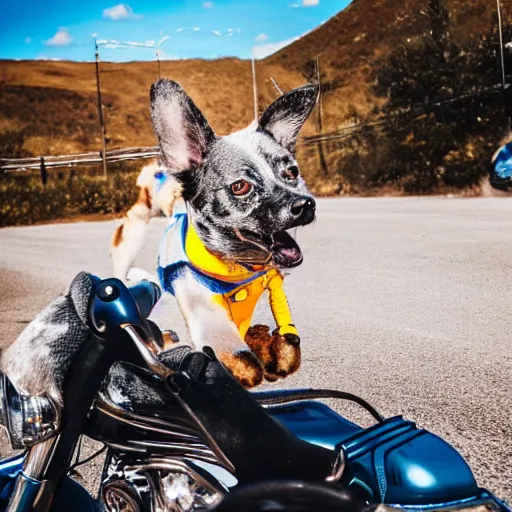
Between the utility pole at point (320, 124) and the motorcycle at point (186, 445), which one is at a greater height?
the utility pole at point (320, 124)

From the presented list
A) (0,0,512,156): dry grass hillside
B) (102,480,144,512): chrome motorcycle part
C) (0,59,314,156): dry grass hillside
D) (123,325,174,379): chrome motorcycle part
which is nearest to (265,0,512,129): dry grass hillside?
(0,0,512,156): dry grass hillside

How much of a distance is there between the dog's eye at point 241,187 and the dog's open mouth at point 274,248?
0.07 metres

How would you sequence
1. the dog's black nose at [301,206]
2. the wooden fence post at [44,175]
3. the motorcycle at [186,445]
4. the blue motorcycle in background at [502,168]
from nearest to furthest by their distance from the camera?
the motorcycle at [186,445] → the dog's black nose at [301,206] → the wooden fence post at [44,175] → the blue motorcycle in background at [502,168]

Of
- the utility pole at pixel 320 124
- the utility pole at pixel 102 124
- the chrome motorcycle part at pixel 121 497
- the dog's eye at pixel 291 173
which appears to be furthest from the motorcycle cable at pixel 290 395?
the utility pole at pixel 102 124

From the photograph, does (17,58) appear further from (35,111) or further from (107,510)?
(107,510)

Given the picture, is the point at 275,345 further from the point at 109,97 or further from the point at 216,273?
the point at 109,97

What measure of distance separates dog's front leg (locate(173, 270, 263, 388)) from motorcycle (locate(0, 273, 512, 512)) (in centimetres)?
36

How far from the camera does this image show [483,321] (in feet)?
6.19

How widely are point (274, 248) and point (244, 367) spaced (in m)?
0.23

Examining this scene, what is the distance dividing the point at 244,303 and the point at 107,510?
0.50 m

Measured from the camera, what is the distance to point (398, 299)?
1.93 m

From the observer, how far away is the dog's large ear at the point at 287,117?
4.21ft

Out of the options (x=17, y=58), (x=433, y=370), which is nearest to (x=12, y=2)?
(x=17, y=58)

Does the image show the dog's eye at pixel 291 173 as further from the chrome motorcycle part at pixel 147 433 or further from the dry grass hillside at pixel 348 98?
the chrome motorcycle part at pixel 147 433
